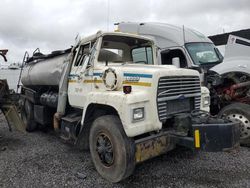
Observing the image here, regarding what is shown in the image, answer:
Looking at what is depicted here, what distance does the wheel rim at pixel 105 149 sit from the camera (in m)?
3.91

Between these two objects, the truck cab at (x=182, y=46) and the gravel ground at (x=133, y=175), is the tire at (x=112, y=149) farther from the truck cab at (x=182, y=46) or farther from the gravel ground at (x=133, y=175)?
the truck cab at (x=182, y=46)

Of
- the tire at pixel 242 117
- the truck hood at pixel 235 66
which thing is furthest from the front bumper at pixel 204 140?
the truck hood at pixel 235 66

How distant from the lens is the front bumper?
3.37 meters

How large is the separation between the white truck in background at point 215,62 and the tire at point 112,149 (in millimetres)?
2418

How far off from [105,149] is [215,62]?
197 inches

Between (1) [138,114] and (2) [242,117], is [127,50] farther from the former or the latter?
(2) [242,117]

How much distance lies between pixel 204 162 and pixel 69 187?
8.10 feet

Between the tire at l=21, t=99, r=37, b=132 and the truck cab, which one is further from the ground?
the truck cab

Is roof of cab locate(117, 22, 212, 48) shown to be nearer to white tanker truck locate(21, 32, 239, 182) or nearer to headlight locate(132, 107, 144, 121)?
white tanker truck locate(21, 32, 239, 182)

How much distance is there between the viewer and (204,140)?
3.43 metres

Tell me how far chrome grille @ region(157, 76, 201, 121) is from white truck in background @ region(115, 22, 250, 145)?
127 centimetres

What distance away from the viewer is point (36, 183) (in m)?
3.99

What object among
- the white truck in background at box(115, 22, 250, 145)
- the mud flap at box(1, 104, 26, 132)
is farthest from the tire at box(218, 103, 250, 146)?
the mud flap at box(1, 104, 26, 132)

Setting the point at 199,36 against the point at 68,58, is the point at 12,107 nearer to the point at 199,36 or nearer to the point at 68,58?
the point at 68,58
